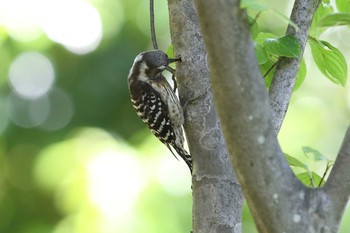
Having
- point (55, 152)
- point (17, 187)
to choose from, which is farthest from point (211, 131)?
point (17, 187)

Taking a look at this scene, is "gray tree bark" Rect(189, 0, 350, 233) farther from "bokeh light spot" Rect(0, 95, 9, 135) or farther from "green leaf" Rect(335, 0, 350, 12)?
"bokeh light spot" Rect(0, 95, 9, 135)

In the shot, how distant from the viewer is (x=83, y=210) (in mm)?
3424

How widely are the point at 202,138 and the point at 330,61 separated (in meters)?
0.38

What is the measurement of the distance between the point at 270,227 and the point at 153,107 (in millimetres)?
1827

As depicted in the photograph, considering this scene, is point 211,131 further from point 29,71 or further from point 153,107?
point 29,71

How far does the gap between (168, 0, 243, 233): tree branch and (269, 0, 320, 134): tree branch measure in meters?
0.17

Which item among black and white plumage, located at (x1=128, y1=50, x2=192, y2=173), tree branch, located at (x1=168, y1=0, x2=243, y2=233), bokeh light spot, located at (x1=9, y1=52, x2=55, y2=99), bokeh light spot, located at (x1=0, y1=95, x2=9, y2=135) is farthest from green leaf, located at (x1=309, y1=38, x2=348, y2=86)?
bokeh light spot, located at (x1=0, y1=95, x2=9, y2=135)

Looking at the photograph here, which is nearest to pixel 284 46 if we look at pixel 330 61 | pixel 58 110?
pixel 330 61

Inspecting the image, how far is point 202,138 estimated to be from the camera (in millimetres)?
1780

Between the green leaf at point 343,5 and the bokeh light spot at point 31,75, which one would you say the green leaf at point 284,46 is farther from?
the bokeh light spot at point 31,75

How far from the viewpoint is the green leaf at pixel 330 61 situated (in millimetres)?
1721

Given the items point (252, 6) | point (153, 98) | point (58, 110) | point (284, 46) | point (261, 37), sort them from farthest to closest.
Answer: point (58, 110), point (153, 98), point (261, 37), point (284, 46), point (252, 6)

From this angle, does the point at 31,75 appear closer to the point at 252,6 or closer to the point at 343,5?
the point at 343,5

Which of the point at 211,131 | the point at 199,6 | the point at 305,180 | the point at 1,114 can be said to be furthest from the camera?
the point at 1,114
